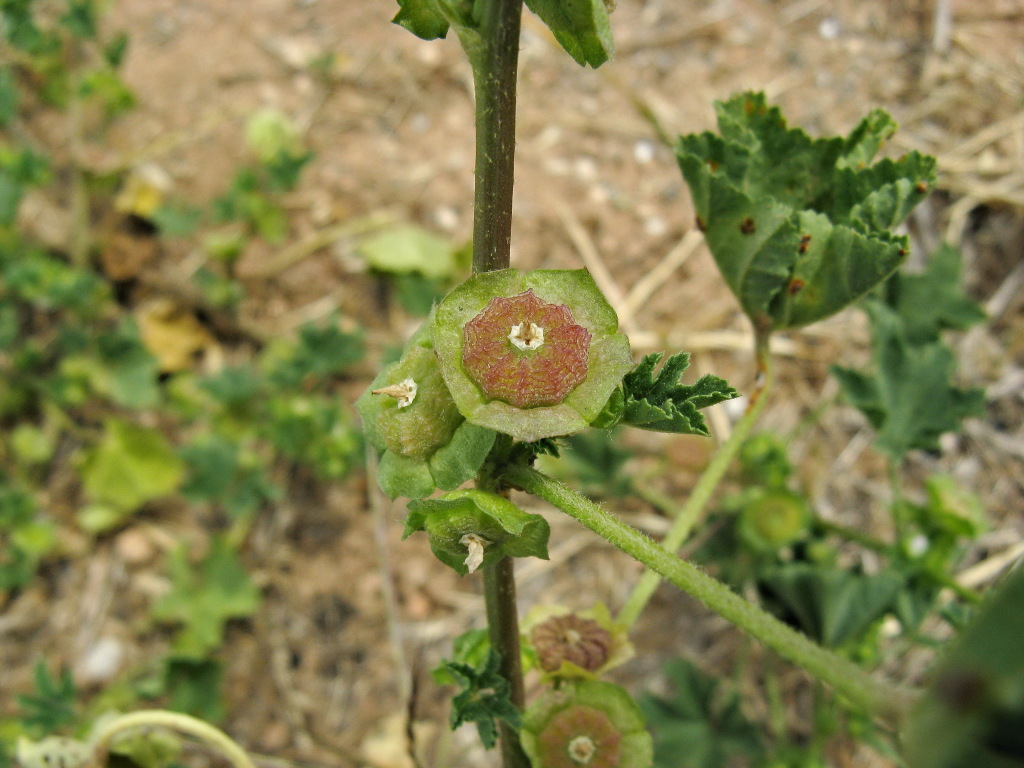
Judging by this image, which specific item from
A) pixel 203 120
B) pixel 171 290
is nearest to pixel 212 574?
pixel 171 290

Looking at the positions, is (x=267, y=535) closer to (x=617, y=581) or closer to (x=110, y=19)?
(x=617, y=581)

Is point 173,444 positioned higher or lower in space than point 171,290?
lower

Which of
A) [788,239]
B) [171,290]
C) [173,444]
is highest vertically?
[171,290]

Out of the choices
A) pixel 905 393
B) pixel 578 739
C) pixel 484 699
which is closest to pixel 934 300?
pixel 905 393

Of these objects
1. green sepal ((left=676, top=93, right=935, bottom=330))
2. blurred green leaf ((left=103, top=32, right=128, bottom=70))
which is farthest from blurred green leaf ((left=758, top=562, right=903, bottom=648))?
blurred green leaf ((left=103, top=32, right=128, bottom=70))

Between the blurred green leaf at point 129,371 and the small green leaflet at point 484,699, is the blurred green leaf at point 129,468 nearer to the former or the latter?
the blurred green leaf at point 129,371

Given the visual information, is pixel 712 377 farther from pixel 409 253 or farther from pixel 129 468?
pixel 129 468

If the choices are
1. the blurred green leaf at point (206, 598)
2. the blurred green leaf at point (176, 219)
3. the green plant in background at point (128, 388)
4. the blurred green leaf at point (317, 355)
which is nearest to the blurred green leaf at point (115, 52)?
the green plant in background at point (128, 388)
